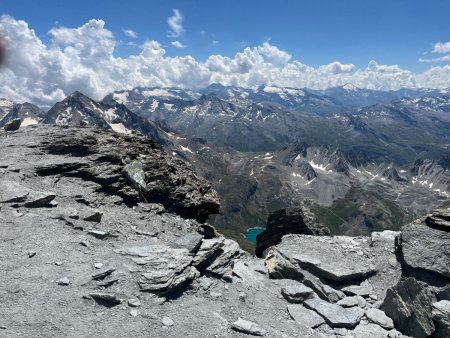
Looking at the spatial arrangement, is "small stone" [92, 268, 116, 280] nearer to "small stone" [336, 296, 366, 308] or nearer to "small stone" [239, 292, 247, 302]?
"small stone" [239, 292, 247, 302]

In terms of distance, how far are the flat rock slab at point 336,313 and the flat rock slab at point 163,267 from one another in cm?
622

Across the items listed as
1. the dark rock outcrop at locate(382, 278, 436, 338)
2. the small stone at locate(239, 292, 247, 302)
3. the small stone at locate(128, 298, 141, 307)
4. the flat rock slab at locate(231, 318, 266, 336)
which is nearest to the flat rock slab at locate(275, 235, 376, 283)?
the dark rock outcrop at locate(382, 278, 436, 338)

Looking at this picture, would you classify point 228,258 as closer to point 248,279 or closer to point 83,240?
point 248,279

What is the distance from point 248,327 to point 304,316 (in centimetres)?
374

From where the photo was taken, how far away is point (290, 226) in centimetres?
3412

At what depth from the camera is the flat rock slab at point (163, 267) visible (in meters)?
17.3

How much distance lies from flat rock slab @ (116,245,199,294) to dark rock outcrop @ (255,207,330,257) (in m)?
15.6

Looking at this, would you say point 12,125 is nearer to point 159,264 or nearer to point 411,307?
point 159,264

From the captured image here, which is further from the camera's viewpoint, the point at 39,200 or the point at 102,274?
the point at 39,200

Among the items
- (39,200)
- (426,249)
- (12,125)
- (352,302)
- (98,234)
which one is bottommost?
(352,302)

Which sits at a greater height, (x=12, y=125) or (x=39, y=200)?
(x=12, y=125)

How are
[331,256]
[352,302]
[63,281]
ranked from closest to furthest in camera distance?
[63,281]
[352,302]
[331,256]

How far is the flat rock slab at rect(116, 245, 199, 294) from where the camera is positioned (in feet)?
56.7

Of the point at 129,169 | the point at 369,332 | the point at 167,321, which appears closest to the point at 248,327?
the point at 167,321
